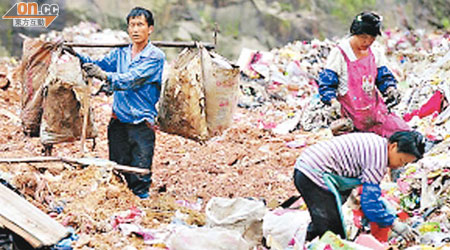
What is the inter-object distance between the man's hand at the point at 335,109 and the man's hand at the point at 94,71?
5.58 feet

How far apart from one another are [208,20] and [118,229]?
49.8ft

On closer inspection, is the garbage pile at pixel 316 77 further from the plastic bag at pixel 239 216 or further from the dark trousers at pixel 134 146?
the dark trousers at pixel 134 146

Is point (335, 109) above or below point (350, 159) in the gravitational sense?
above

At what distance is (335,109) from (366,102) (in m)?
0.24

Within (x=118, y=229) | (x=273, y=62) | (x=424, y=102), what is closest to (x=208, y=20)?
(x=273, y=62)

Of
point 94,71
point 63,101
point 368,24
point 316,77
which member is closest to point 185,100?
point 94,71

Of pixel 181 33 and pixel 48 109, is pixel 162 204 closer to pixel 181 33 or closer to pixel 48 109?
pixel 48 109

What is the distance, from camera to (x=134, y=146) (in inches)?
195

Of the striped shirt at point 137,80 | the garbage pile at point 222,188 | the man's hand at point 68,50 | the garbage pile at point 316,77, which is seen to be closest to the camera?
the garbage pile at point 222,188

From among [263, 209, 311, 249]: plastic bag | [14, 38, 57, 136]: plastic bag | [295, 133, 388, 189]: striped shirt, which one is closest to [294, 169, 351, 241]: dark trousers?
[295, 133, 388, 189]: striped shirt

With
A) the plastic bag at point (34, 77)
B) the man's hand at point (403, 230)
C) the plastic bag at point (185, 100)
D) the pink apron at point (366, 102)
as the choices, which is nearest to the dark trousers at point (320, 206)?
the man's hand at point (403, 230)

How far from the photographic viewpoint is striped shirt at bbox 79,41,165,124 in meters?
4.68

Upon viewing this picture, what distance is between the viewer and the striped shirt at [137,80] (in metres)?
4.68

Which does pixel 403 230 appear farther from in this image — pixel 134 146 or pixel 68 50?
pixel 68 50
